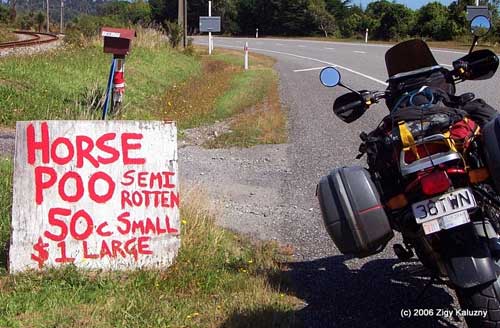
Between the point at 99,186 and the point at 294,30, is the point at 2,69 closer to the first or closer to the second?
the point at 99,186

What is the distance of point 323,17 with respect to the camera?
61938 millimetres

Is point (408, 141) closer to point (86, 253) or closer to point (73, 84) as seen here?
point (86, 253)

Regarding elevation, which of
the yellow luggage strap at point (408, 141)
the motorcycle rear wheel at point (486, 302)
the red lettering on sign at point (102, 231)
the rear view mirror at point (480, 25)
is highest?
the rear view mirror at point (480, 25)

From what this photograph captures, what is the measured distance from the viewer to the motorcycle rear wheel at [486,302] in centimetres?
312

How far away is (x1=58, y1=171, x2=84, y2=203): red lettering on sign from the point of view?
172 inches

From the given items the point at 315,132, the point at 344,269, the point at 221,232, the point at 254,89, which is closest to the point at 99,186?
the point at 221,232

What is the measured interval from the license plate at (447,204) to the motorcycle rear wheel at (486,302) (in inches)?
16.0

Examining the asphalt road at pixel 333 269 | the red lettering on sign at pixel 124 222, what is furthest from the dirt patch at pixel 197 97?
the red lettering on sign at pixel 124 222

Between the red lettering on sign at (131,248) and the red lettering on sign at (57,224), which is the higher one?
the red lettering on sign at (57,224)

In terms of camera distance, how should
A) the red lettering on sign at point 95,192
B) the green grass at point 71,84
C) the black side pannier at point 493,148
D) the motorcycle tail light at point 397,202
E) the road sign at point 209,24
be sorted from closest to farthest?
the black side pannier at point 493,148 → the motorcycle tail light at point 397,202 → the red lettering on sign at point 95,192 → the green grass at point 71,84 → the road sign at point 209,24

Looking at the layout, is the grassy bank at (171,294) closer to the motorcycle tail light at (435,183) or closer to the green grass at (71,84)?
the motorcycle tail light at (435,183)

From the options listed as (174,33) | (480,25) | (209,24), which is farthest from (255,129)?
(209,24)

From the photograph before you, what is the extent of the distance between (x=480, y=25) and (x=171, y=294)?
2534mm

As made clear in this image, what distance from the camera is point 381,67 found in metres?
21.7
